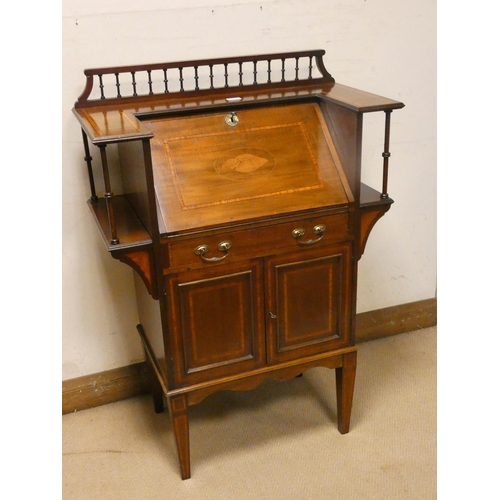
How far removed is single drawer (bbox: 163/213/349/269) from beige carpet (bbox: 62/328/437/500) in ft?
2.76

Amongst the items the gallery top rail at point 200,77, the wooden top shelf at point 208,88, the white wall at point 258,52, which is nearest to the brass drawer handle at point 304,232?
the wooden top shelf at point 208,88

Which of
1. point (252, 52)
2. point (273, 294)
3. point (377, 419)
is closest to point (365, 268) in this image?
point (377, 419)

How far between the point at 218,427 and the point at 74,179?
1.14 meters

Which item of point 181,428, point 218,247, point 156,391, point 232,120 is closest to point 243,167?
point 232,120

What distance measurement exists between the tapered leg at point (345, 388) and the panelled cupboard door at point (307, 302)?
0.09 metres

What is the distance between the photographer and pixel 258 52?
243 cm

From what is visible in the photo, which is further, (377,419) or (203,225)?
(377,419)

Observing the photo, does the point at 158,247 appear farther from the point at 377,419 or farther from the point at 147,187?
the point at 377,419

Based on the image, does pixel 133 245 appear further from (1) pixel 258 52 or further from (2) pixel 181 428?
(1) pixel 258 52

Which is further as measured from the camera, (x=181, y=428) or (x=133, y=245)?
(x=181, y=428)

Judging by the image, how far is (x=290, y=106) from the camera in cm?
219

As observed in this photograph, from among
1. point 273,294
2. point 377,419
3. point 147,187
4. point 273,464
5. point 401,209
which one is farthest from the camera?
point 401,209

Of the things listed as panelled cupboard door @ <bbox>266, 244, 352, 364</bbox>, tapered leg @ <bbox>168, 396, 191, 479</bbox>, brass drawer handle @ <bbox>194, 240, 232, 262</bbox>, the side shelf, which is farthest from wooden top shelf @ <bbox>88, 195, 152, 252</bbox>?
tapered leg @ <bbox>168, 396, 191, 479</bbox>

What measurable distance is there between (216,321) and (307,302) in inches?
13.1
